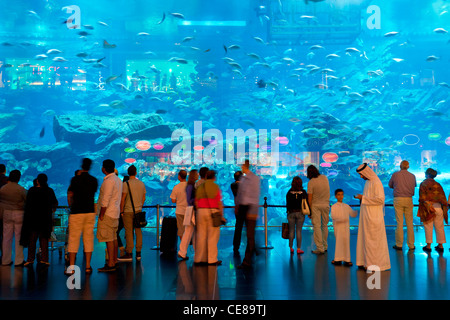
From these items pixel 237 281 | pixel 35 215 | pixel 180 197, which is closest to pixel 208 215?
pixel 180 197

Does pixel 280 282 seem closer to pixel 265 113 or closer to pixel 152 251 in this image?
pixel 152 251

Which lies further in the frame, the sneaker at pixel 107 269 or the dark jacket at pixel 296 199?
the dark jacket at pixel 296 199

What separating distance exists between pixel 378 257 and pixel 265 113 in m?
41.5

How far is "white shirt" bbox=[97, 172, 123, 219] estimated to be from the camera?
18.9 feet

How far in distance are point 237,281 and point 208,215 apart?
1.48 meters

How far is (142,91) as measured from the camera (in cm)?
4828

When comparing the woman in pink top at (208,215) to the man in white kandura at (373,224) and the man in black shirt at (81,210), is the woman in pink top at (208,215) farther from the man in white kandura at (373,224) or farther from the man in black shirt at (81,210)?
the man in white kandura at (373,224)

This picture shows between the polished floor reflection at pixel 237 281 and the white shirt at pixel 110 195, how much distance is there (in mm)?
875

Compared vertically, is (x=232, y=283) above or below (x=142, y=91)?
below

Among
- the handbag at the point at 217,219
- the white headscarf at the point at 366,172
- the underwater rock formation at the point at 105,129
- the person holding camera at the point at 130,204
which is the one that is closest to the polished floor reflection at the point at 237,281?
the person holding camera at the point at 130,204

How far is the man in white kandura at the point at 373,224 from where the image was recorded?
225 inches

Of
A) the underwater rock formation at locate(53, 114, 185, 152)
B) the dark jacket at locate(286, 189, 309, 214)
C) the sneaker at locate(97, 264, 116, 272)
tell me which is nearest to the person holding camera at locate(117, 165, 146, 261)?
the sneaker at locate(97, 264, 116, 272)

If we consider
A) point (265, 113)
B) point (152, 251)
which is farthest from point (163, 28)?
point (152, 251)
